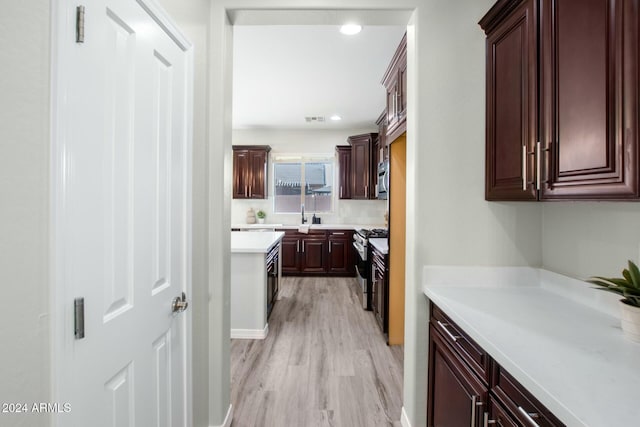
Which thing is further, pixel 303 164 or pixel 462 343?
pixel 303 164

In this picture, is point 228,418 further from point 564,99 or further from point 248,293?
point 564,99

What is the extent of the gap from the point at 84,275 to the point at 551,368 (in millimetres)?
1344

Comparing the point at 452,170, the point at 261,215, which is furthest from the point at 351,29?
the point at 261,215

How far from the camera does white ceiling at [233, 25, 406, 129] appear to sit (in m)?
2.67

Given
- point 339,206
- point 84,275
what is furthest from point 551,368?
point 339,206

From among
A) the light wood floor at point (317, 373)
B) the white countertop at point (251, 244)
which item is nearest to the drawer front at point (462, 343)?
the light wood floor at point (317, 373)

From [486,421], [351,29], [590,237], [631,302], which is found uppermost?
[351,29]

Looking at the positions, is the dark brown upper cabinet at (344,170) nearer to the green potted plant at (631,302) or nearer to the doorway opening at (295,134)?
the doorway opening at (295,134)

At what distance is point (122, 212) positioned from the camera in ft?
3.09

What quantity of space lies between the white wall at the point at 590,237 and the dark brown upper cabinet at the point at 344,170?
162 inches

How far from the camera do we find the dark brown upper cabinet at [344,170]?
559 centimetres

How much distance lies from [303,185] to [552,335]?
539 centimetres

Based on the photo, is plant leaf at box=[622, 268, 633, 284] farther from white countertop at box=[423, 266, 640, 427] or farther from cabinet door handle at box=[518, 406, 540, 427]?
cabinet door handle at box=[518, 406, 540, 427]

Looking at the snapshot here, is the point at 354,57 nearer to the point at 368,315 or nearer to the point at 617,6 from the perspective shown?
the point at 617,6
